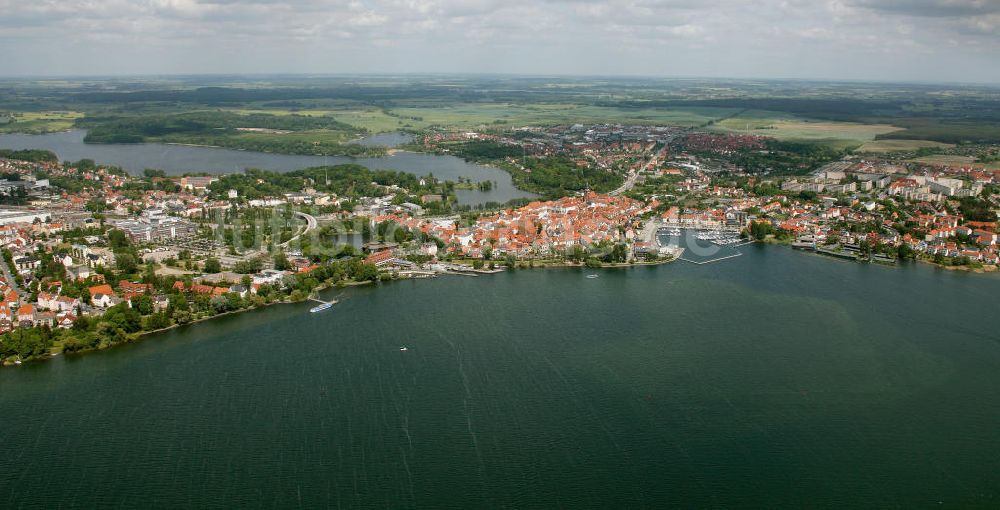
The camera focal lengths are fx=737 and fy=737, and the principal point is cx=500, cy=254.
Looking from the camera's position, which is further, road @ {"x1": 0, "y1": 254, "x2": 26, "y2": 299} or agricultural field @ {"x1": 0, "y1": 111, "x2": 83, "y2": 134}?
agricultural field @ {"x1": 0, "y1": 111, "x2": 83, "y2": 134}

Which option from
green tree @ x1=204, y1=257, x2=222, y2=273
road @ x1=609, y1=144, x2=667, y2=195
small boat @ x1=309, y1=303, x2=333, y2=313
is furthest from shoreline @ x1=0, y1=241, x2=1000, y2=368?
road @ x1=609, y1=144, x2=667, y2=195

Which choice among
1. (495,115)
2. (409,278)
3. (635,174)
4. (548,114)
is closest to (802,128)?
(548,114)

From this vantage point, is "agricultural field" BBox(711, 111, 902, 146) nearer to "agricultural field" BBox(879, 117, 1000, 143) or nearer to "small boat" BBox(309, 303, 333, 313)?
"agricultural field" BBox(879, 117, 1000, 143)

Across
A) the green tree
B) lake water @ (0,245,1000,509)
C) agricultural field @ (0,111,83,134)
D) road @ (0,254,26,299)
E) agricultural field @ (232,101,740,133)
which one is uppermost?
agricultural field @ (232,101,740,133)

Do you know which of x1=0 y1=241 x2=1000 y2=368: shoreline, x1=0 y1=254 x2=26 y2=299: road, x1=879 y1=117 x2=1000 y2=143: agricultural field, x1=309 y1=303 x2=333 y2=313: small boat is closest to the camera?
x1=0 y1=241 x2=1000 y2=368: shoreline

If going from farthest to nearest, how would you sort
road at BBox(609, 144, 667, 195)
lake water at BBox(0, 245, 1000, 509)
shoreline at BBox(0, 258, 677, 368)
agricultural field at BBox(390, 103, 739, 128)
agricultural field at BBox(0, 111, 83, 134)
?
agricultural field at BBox(390, 103, 739, 128) → agricultural field at BBox(0, 111, 83, 134) → road at BBox(609, 144, 667, 195) → shoreline at BBox(0, 258, 677, 368) → lake water at BBox(0, 245, 1000, 509)

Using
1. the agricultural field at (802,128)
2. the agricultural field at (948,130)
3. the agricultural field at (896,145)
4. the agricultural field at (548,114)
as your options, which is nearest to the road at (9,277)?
the agricultural field at (896,145)
